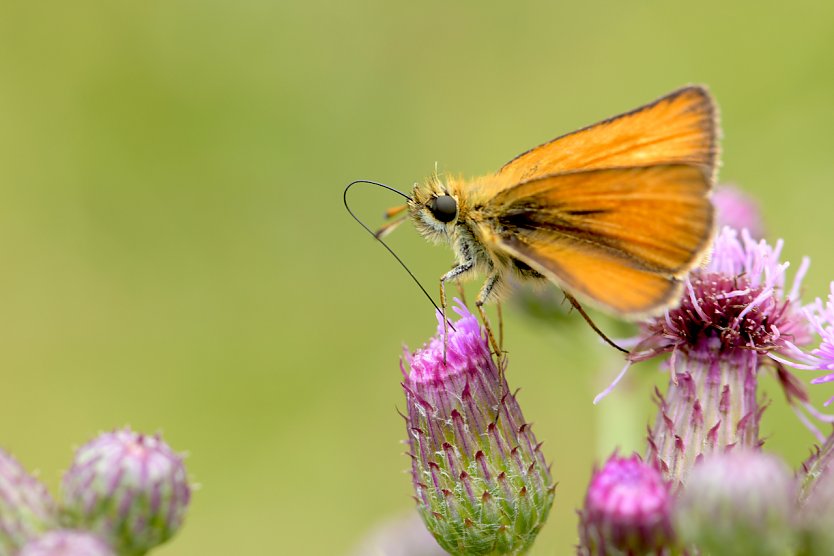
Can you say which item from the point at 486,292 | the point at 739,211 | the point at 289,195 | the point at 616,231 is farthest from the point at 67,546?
the point at 289,195

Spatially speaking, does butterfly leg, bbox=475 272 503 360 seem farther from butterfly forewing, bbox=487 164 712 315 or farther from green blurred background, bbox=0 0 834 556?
green blurred background, bbox=0 0 834 556

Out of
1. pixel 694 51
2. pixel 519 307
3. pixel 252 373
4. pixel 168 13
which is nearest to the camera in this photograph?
pixel 519 307

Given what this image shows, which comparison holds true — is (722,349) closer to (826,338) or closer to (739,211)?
(826,338)

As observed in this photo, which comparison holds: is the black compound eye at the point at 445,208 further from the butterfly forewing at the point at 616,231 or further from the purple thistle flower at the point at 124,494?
the purple thistle flower at the point at 124,494

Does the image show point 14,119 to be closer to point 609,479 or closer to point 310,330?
point 310,330

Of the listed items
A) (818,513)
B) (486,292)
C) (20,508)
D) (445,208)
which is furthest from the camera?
(445,208)

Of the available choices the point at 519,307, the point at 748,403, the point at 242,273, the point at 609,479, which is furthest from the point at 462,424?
the point at 242,273
